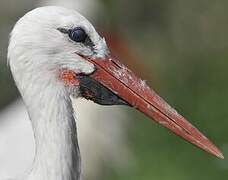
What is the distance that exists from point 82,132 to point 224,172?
57.2 inches

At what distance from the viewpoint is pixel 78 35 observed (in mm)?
5348

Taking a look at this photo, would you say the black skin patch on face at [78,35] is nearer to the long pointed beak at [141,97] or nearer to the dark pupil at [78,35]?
the dark pupil at [78,35]

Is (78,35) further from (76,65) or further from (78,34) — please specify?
(76,65)

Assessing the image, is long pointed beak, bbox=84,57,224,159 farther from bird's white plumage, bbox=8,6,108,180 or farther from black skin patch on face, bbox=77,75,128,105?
Result: bird's white plumage, bbox=8,6,108,180

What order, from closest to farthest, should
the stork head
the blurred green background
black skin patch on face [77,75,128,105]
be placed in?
the stork head < black skin patch on face [77,75,128,105] < the blurred green background

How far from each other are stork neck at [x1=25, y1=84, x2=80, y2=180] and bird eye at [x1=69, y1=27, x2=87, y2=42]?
0.82 feet

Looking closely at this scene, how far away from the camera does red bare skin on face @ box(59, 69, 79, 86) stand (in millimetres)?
5383

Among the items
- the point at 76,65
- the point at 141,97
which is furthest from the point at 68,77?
the point at 141,97

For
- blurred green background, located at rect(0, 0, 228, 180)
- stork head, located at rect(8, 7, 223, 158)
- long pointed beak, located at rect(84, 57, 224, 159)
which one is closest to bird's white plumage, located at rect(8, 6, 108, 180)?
stork head, located at rect(8, 7, 223, 158)

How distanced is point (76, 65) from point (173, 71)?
25.3 feet

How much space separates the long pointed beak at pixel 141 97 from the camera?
18.2 feet

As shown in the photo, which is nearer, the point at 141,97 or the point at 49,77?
the point at 49,77

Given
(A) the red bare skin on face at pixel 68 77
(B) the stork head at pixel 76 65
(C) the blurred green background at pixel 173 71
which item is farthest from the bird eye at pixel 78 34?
(C) the blurred green background at pixel 173 71

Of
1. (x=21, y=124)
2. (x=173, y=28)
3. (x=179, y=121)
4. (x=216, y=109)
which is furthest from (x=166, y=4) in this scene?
(x=179, y=121)
